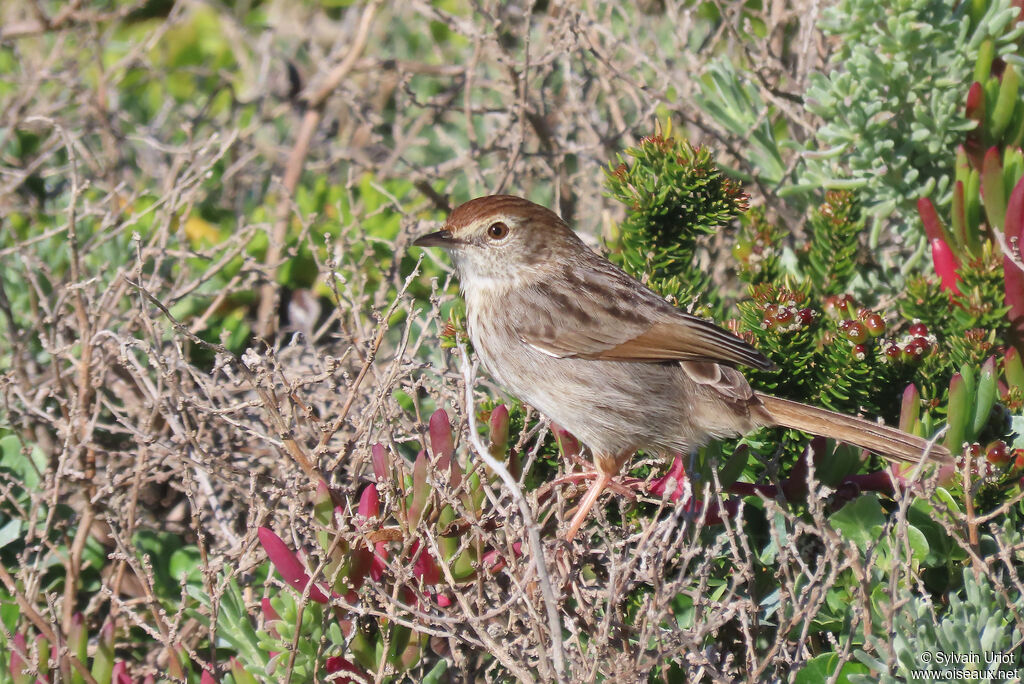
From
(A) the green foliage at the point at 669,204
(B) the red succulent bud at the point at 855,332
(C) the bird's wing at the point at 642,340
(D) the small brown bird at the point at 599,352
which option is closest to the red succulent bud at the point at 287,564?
(D) the small brown bird at the point at 599,352

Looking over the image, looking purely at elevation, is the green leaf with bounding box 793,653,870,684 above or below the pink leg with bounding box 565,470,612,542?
below

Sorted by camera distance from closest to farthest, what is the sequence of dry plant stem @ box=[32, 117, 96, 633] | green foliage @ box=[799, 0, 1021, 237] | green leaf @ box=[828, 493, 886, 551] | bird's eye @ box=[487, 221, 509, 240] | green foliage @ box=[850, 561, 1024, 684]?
green foliage @ box=[850, 561, 1024, 684]
green leaf @ box=[828, 493, 886, 551]
dry plant stem @ box=[32, 117, 96, 633]
green foliage @ box=[799, 0, 1021, 237]
bird's eye @ box=[487, 221, 509, 240]

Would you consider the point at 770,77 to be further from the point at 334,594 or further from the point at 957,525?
the point at 334,594

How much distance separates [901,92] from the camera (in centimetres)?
404

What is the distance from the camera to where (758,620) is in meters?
3.12

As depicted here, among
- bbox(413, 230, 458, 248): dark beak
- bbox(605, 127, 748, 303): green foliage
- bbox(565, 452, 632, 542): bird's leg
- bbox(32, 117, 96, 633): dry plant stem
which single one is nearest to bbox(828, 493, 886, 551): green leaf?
bbox(565, 452, 632, 542): bird's leg

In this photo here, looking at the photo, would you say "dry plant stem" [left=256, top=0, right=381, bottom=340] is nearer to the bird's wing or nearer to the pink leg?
the bird's wing

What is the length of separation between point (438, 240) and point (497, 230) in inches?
11.0

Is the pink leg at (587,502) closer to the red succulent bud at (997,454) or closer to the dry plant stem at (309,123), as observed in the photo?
the red succulent bud at (997,454)

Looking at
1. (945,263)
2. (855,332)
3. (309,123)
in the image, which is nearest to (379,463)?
(855,332)

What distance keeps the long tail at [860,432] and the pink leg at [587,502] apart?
2.01ft

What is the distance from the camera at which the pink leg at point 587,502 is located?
3.12 m

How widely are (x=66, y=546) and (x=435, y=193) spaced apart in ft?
7.42

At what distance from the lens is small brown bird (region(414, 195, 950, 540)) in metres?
3.47
